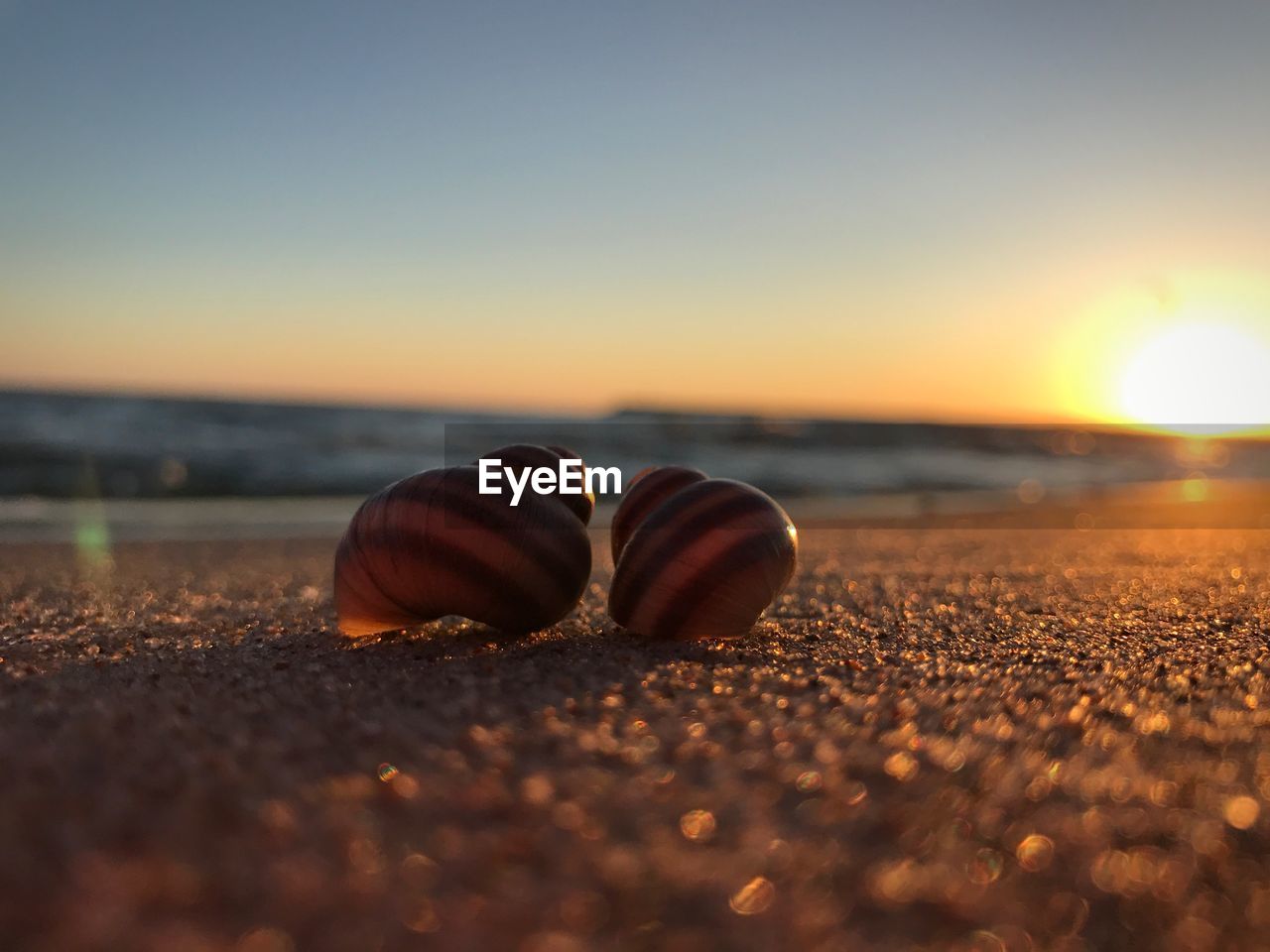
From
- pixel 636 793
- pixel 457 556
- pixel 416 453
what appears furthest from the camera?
pixel 416 453

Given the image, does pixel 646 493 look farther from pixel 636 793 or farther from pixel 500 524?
pixel 636 793

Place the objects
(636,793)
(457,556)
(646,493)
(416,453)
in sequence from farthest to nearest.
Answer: (416,453) < (646,493) < (457,556) < (636,793)

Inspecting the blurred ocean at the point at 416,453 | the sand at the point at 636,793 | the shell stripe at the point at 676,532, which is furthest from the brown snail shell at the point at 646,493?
the blurred ocean at the point at 416,453

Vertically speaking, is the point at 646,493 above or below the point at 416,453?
above

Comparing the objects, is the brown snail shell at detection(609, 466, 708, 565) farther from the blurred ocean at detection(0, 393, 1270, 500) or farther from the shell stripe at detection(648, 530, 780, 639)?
the blurred ocean at detection(0, 393, 1270, 500)

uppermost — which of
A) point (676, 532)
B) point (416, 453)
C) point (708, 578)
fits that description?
point (676, 532)

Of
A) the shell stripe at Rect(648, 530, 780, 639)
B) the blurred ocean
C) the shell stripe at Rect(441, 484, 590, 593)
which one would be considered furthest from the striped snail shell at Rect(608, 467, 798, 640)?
the blurred ocean

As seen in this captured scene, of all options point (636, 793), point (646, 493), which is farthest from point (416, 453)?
point (636, 793)

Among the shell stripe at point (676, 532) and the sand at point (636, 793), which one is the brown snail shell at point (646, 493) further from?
the sand at point (636, 793)

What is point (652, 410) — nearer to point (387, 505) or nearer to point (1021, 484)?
point (1021, 484)
